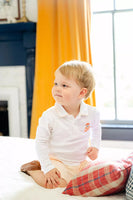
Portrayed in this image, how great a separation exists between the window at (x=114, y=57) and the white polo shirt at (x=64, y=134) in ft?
5.64

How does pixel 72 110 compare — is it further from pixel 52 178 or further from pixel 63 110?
pixel 52 178

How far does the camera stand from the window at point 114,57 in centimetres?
316

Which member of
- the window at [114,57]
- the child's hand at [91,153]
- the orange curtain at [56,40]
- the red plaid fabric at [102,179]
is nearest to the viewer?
the red plaid fabric at [102,179]

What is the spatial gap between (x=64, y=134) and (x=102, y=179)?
1.41 ft

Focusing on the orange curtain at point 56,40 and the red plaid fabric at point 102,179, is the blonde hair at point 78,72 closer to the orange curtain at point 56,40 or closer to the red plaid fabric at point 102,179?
the red plaid fabric at point 102,179

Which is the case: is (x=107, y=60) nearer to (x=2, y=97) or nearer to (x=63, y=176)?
(x=2, y=97)

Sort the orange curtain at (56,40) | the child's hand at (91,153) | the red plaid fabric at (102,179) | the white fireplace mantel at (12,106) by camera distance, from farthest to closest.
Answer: the white fireplace mantel at (12,106), the orange curtain at (56,40), the child's hand at (91,153), the red plaid fabric at (102,179)

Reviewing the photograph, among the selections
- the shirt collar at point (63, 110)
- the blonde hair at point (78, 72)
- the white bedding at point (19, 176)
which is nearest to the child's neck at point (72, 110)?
the shirt collar at point (63, 110)

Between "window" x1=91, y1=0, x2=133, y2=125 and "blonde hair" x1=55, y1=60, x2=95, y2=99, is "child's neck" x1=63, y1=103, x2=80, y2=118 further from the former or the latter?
"window" x1=91, y1=0, x2=133, y2=125

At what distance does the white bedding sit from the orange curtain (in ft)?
3.14

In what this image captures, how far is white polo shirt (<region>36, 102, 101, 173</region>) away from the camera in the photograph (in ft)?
4.70

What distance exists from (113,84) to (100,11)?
3.11 feet

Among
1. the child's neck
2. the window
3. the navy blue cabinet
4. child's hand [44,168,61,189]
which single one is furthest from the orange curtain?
child's hand [44,168,61,189]

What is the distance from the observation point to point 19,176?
4.65ft
